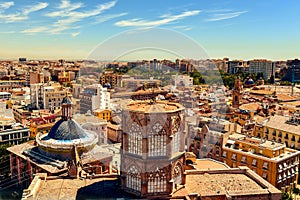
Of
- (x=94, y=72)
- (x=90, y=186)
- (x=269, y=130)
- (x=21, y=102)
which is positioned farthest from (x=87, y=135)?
(x=94, y=72)

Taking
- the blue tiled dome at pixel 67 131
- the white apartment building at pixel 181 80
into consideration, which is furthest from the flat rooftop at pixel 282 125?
the blue tiled dome at pixel 67 131

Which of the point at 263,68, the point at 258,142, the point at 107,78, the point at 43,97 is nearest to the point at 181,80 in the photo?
the point at 258,142

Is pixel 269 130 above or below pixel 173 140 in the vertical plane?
below

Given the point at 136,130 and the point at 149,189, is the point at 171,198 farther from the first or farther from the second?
the point at 136,130

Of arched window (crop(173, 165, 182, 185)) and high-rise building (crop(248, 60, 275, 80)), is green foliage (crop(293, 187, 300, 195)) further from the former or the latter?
high-rise building (crop(248, 60, 275, 80))

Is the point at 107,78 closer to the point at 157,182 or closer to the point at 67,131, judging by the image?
the point at 67,131

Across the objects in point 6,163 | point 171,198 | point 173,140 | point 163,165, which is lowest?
point 6,163

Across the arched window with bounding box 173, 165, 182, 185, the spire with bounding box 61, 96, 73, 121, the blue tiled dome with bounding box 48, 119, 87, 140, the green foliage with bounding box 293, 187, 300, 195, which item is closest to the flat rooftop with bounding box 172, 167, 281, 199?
the arched window with bounding box 173, 165, 182, 185
